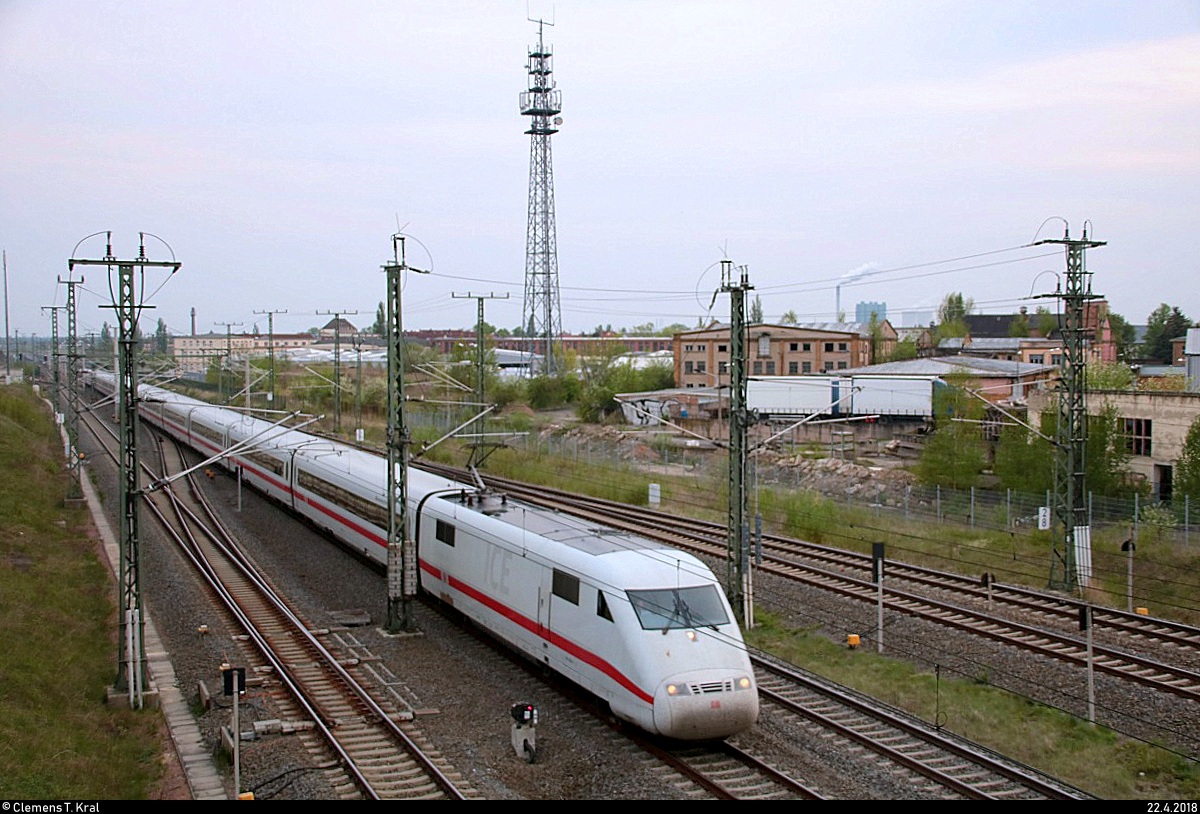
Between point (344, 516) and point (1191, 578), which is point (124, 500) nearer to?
point (344, 516)

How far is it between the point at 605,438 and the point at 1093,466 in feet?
99.0

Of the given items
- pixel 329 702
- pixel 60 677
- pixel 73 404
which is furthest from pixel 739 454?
pixel 73 404

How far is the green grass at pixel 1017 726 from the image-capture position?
12.5 meters

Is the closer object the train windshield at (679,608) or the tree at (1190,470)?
the train windshield at (679,608)

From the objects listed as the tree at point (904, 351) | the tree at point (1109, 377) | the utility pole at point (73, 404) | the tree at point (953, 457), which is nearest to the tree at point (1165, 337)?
the tree at point (904, 351)

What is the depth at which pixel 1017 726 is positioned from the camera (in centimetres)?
1437

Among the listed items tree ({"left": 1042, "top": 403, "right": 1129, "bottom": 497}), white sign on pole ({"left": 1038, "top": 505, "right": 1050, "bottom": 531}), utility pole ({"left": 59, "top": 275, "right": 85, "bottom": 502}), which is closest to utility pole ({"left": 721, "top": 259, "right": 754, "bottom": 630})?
white sign on pole ({"left": 1038, "top": 505, "right": 1050, "bottom": 531})

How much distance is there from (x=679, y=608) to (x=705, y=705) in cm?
146

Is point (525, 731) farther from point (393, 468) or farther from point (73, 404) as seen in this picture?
point (73, 404)

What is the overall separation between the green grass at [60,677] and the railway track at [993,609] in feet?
45.9

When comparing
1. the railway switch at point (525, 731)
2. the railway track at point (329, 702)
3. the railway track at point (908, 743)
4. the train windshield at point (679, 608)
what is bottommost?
the railway track at point (329, 702)

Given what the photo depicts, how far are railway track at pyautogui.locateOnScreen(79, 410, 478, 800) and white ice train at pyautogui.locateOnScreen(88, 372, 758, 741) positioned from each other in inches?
95.0

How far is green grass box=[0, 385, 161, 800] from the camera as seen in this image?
1217 cm

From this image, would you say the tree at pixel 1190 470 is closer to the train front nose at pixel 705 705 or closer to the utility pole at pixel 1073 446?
the utility pole at pixel 1073 446
